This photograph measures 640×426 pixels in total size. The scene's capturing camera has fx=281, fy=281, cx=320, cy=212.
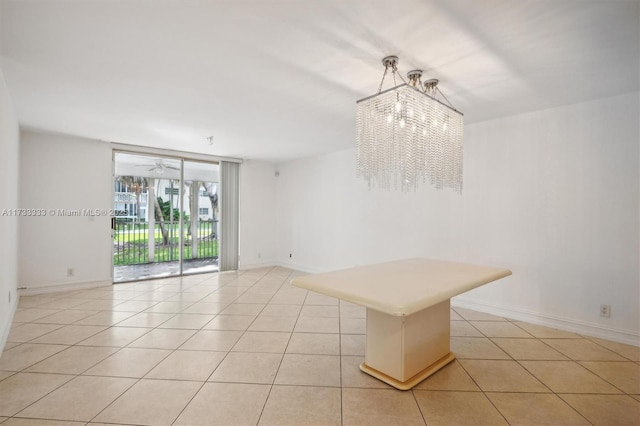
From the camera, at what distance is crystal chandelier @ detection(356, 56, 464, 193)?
2107mm

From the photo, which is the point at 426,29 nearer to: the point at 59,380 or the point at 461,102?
the point at 461,102

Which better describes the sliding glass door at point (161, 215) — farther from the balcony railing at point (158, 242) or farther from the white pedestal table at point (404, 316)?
the white pedestal table at point (404, 316)

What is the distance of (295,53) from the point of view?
1991 mm

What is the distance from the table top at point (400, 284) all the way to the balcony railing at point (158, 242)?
199 inches

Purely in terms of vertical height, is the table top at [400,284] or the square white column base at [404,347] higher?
the table top at [400,284]

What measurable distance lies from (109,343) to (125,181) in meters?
5.06

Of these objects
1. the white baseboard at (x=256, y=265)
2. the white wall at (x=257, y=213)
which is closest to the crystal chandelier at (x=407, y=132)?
the white wall at (x=257, y=213)

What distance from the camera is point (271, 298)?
3.93m

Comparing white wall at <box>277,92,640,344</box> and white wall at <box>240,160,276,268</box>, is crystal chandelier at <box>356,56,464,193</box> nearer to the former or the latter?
white wall at <box>277,92,640,344</box>

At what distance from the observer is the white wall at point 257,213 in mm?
5930

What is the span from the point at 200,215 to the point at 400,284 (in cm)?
621

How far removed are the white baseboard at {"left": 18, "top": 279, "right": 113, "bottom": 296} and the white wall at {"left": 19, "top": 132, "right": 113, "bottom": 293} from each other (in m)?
0.01

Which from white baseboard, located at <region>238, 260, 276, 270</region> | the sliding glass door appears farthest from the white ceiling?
white baseboard, located at <region>238, 260, 276, 270</region>

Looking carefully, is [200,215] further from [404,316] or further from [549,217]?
[549,217]
